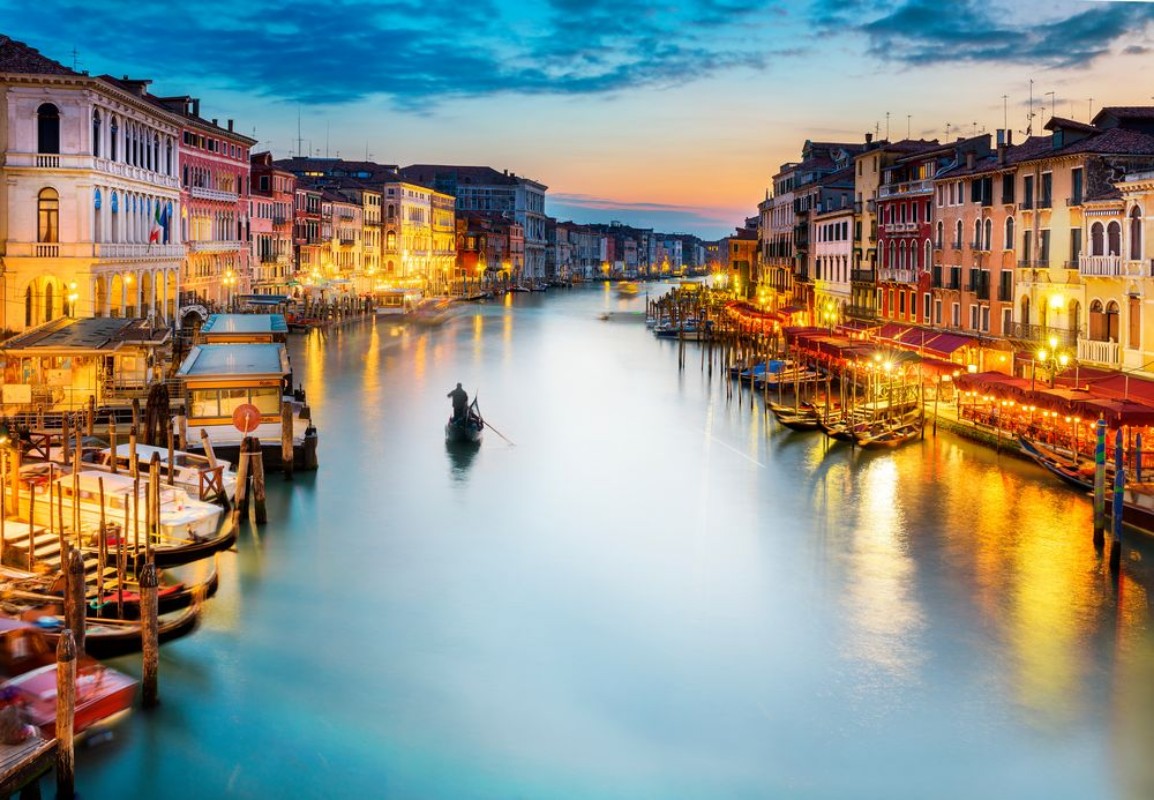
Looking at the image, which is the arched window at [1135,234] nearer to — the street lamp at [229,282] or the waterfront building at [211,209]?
the waterfront building at [211,209]

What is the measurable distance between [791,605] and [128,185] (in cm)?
1168

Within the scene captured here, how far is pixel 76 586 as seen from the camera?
5.40 meters

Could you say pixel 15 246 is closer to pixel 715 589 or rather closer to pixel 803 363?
pixel 715 589

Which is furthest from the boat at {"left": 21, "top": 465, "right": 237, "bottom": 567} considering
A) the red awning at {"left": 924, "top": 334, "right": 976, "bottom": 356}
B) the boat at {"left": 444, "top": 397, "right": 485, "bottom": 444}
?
the red awning at {"left": 924, "top": 334, "right": 976, "bottom": 356}

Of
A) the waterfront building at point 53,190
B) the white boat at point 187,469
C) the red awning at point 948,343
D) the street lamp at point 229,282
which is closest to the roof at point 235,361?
the white boat at point 187,469

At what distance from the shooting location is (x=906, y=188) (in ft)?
58.2

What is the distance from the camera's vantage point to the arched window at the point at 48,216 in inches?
541

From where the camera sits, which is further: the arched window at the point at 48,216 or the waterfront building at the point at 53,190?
the arched window at the point at 48,216

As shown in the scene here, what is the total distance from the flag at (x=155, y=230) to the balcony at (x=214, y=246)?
3.88 metres

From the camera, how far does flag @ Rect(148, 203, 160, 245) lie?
53.6ft

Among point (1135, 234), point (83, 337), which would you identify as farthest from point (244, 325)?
point (1135, 234)

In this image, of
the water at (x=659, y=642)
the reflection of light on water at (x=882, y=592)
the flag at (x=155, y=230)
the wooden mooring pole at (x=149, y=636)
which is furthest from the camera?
the flag at (x=155, y=230)

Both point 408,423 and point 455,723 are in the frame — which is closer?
point 455,723

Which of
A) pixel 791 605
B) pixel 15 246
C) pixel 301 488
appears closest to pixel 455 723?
pixel 791 605
